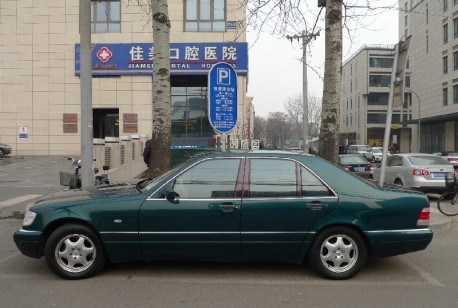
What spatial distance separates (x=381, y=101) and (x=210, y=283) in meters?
83.0

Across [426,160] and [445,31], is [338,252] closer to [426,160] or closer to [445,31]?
[426,160]

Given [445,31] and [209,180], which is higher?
[445,31]

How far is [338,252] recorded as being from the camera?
16.8ft

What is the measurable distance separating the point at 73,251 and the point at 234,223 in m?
1.89

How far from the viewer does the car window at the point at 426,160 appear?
→ 12672 millimetres

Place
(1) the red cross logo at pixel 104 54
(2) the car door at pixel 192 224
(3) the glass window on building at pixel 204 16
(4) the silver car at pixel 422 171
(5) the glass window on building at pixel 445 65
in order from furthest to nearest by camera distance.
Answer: (5) the glass window on building at pixel 445 65, (1) the red cross logo at pixel 104 54, (3) the glass window on building at pixel 204 16, (4) the silver car at pixel 422 171, (2) the car door at pixel 192 224

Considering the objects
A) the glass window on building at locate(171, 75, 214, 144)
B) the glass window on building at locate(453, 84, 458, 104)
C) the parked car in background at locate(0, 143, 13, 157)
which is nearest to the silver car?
the glass window on building at locate(171, 75, 214, 144)

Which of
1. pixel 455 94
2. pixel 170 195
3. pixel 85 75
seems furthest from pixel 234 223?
pixel 455 94

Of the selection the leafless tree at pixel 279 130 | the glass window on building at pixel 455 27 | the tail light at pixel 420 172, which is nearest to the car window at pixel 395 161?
the tail light at pixel 420 172

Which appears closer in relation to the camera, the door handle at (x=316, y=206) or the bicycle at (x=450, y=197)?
the door handle at (x=316, y=206)

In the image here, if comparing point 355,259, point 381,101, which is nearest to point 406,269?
point 355,259

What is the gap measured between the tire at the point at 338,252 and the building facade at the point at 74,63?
2783 centimetres

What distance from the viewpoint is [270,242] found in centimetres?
507

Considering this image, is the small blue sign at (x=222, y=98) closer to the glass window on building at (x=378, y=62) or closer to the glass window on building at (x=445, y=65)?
the glass window on building at (x=445, y=65)
